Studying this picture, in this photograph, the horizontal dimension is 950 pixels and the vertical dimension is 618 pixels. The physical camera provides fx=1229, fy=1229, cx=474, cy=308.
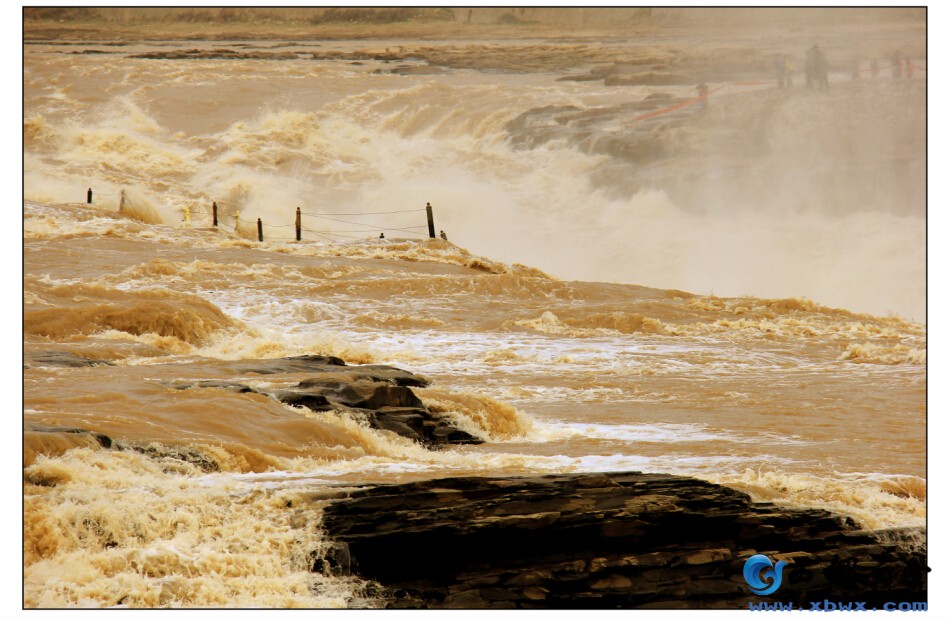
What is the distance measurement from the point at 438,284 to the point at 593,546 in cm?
821

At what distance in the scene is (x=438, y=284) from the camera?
1376cm

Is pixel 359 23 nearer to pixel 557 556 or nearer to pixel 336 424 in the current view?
pixel 336 424

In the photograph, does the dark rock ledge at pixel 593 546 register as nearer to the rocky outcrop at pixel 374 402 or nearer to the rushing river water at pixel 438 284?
the rushing river water at pixel 438 284

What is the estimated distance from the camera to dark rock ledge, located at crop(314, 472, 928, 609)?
5.62 metres

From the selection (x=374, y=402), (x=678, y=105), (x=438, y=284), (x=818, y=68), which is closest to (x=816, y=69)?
(x=818, y=68)

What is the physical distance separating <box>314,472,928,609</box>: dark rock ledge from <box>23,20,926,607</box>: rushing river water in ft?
0.66

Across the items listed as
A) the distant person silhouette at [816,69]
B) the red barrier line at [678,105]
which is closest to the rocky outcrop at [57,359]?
the distant person silhouette at [816,69]

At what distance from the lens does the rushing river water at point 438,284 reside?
6035 mm

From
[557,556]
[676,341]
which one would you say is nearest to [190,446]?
[557,556]

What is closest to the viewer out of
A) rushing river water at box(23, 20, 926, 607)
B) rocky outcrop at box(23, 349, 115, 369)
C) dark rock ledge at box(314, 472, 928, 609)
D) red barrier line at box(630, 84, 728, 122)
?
dark rock ledge at box(314, 472, 928, 609)

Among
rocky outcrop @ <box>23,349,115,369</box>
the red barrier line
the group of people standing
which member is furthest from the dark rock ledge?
the red barrier line

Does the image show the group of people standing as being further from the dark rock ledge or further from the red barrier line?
the dark rock ledge

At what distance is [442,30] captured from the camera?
11.0 meters

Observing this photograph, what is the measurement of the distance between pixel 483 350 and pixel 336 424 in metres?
3.79
